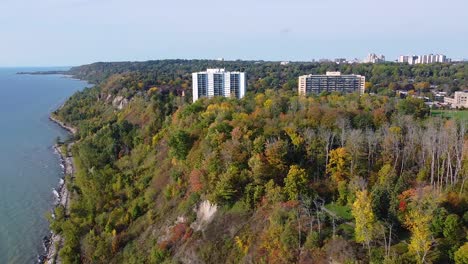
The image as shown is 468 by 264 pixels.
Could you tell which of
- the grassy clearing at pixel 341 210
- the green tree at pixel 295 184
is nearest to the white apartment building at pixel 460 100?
the grassy clearing at pixel 341 210

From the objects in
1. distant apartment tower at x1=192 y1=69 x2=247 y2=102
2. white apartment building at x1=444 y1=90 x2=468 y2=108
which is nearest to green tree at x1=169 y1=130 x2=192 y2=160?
white apartment building at x1=444 y1=90 x2=468 y2=108

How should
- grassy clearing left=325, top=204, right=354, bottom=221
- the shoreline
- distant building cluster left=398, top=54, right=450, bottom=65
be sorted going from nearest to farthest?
1. grassy clearing left=325, top=204, right=354, bottom=221
2. the shoreline
3. distant building cluster left=398, top=54, right=450, bottom=65

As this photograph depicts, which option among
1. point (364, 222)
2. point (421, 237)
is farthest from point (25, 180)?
point (421, 237)

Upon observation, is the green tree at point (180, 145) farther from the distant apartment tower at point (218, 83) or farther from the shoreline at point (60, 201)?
the distant apartment tower at point (218, 83)

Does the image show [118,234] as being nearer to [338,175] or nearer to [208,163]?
[208,163]

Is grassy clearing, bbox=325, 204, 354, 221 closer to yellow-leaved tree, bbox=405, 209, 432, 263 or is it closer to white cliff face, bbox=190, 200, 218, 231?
yellow-leaved tree, bbox=405, 209, 432, 263

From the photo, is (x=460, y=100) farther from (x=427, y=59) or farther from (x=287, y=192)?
(x=427, y=59)

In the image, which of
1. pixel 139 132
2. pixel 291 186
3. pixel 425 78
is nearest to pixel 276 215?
pixel 291 186
